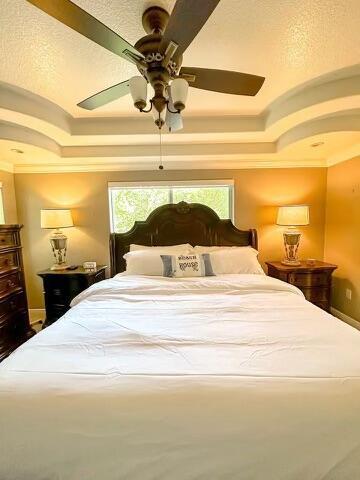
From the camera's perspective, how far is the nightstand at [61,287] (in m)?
2.94

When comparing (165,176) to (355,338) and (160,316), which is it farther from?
(355,338)

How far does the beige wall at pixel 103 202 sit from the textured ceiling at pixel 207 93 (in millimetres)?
150

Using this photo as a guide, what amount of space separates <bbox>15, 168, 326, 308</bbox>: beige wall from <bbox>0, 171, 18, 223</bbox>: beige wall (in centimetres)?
6

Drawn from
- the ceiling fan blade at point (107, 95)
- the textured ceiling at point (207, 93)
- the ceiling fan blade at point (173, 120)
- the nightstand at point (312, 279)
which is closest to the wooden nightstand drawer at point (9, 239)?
the textured ceiling at point (207, 93)

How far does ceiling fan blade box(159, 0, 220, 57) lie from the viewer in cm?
87

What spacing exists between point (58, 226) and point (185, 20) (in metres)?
2.70

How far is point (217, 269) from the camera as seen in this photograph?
8.69 ft

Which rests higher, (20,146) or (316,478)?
(20,146)

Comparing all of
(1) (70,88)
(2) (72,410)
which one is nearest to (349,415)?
(2) (72,410)

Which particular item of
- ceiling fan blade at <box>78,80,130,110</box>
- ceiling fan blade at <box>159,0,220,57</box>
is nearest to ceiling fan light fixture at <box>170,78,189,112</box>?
ceiling fan blade at <box>159,0,220,57</box>

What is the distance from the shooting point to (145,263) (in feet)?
8.68

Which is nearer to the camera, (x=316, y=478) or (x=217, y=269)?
(x=316, y=478)

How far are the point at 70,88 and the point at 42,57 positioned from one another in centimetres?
37

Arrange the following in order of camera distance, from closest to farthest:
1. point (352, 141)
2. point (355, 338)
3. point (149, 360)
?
1. point (149, 360)
2. point (355, 338)
3. point (352, 141)
